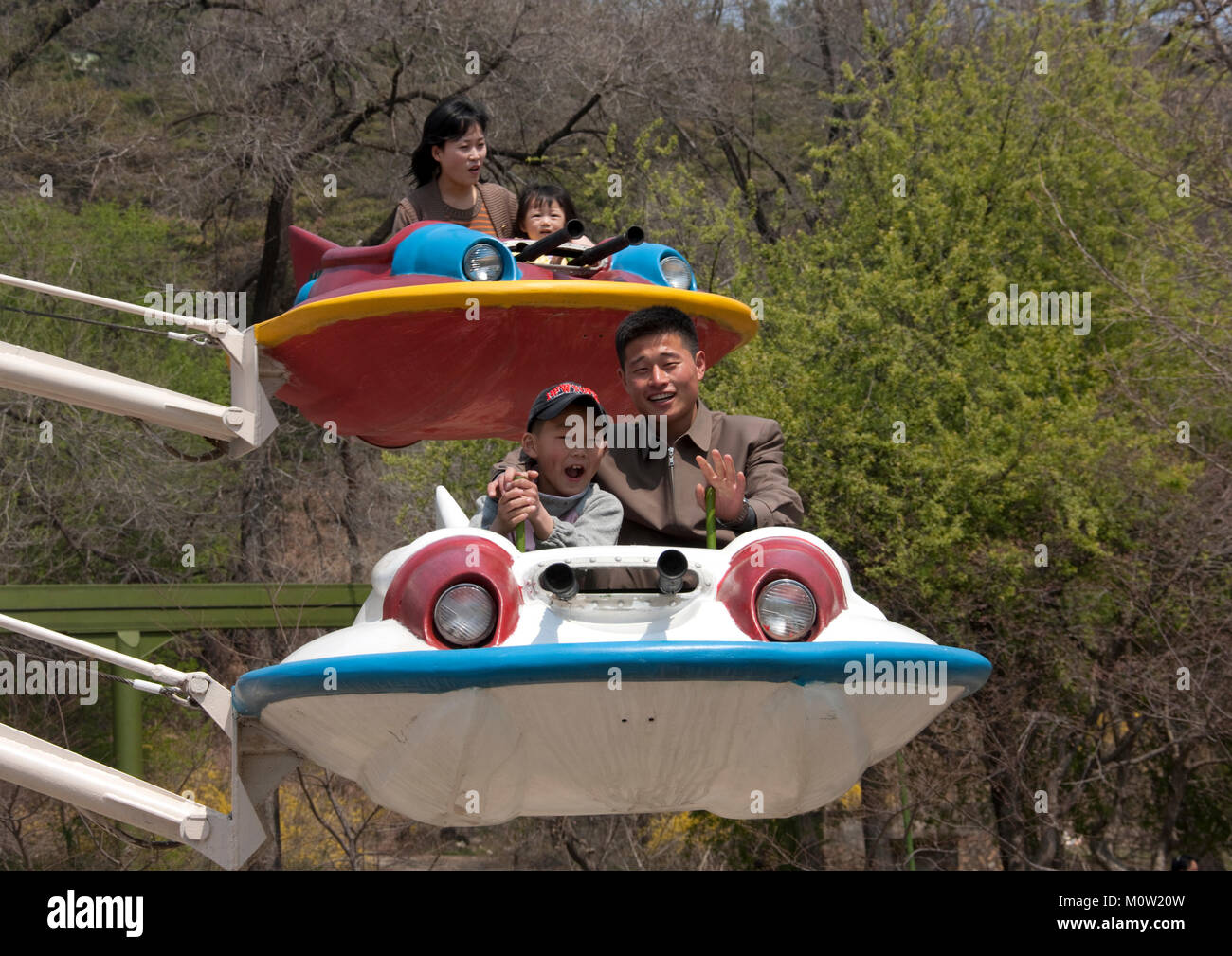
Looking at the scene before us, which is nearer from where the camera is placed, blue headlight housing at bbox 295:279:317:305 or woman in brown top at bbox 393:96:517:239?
blue headlight housing at bbox 295:279:317:305

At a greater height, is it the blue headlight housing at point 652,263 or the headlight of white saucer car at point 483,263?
the blue headlight housing at point 652,263

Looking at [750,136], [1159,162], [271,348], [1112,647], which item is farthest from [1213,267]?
[271,348]

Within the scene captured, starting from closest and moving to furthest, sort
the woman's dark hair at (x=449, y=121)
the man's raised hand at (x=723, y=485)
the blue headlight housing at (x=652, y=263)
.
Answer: the man's raised hand at (x=723, y=485)
the blue headlight housing at (x=652, y=263)
the woman's dark hair at (x=449, y=121)

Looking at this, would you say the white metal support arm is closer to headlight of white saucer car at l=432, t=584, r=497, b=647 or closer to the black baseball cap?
the black baseball cap

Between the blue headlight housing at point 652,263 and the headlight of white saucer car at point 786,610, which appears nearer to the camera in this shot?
the headlight of white saucer car at point 786,610

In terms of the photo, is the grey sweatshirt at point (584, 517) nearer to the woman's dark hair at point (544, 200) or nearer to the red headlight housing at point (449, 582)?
the red headlight housing at point (449, 582)

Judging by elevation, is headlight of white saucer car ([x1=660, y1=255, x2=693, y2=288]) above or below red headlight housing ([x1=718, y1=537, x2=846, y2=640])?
above

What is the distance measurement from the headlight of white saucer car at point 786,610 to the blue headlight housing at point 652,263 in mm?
1986

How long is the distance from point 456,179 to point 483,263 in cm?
74

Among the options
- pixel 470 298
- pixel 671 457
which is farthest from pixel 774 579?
pixel 470 298

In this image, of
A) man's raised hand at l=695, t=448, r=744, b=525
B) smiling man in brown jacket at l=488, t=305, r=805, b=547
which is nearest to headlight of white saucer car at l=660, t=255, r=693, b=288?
smiling man in brown jacket at l=488, t=305, r=805, b=547

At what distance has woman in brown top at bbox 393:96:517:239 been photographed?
514 cm

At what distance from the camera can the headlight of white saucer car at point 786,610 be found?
2973 mm

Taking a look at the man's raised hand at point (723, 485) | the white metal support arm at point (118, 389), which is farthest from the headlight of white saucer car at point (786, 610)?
the white metal support arm at point (118, 389)
